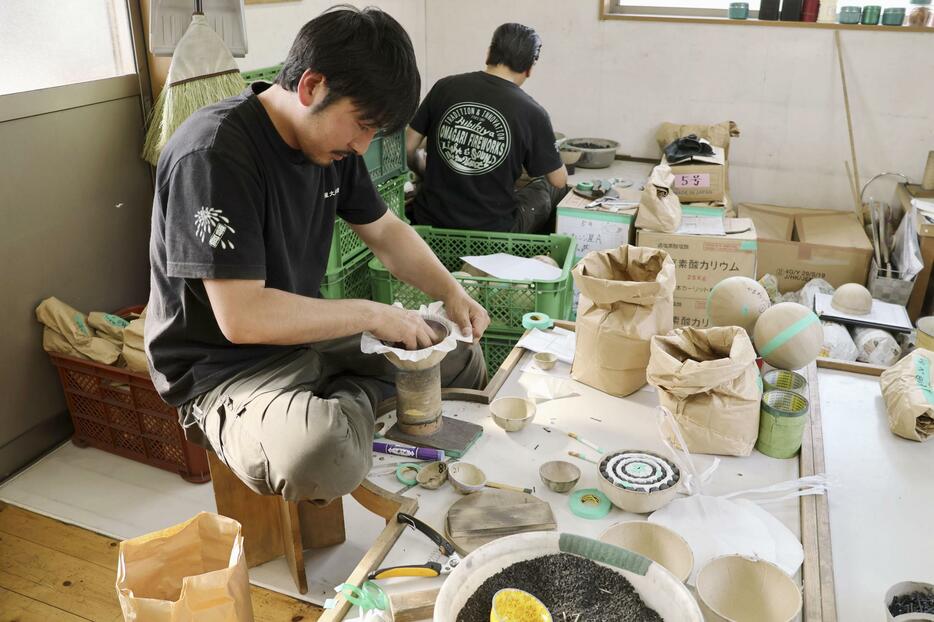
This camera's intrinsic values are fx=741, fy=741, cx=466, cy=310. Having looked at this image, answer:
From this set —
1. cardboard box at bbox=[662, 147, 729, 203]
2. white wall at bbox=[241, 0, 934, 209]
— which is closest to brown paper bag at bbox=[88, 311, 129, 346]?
white wall at bbox=[241, 0, 934, 209]

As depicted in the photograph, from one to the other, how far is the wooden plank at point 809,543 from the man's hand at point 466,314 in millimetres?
725

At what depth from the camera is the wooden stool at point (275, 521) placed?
5.56 feet

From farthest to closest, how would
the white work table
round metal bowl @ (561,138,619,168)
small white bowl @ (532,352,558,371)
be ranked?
round metal bowl @ (561,138,619,168) < small white bowl @ (532,352,558,371) < the white work table

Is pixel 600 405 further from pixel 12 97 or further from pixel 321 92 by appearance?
pixel 12 97

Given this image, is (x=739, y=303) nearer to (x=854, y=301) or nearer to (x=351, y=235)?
(x=351, y=235)

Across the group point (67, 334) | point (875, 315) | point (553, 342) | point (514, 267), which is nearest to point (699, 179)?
point (875, 315)

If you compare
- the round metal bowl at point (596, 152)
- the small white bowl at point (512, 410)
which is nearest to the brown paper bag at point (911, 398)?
the small white bowl at point (512, 410)

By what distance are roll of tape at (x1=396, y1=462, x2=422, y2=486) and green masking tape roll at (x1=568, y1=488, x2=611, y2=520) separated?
0.98 feet

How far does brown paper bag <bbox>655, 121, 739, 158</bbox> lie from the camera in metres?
3.79

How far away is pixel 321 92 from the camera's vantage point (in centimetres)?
138

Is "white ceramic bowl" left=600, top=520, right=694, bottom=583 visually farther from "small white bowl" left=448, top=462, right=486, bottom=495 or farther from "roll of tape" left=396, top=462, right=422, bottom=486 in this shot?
"roll of tape" left=396, top=462, right=422, bottom=486

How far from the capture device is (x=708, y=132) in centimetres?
381

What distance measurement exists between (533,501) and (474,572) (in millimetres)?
335

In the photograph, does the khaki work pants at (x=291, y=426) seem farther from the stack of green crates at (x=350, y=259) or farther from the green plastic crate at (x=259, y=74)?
the green plastic crate at (x=259, y=74)
